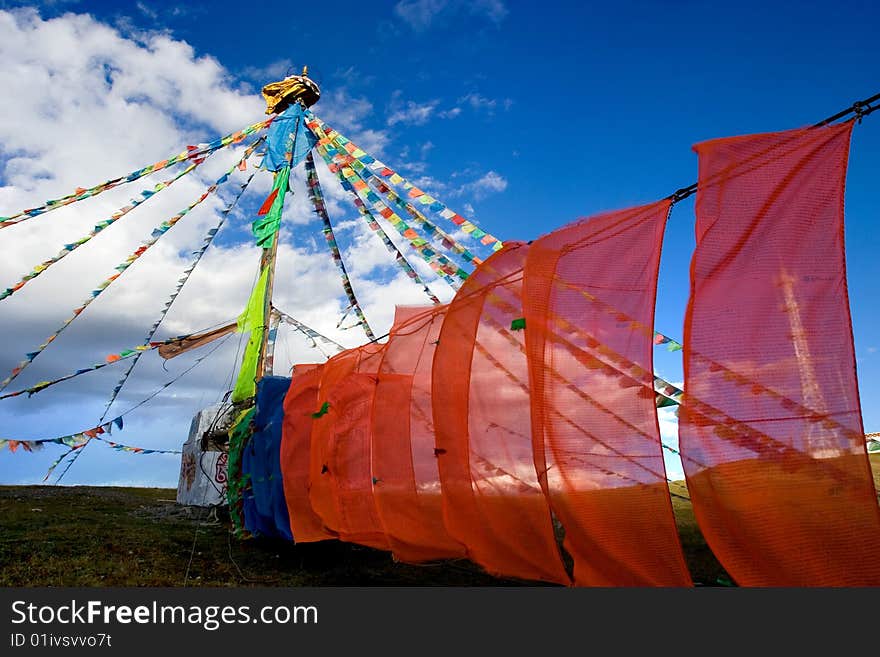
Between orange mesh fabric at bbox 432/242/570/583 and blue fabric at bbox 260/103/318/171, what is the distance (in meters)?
8.66

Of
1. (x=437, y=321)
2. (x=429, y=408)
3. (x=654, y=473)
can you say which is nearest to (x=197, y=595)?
(x=429, y=408)

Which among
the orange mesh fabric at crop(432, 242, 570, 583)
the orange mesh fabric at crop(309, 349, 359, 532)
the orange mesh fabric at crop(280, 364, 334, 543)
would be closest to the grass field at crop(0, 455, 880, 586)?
the orange mesh fabric at crop(280, 364, 334, 543)

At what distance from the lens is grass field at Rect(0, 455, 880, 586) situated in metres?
7.14

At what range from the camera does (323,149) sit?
11.9 meters

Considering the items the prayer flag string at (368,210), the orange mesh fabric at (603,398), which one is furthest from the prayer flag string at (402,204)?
the orange mesh fabric at (603,398)

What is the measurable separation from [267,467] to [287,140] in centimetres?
740

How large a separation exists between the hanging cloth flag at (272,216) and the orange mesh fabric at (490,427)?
788cm

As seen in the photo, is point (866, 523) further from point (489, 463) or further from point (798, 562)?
point (489, 463)

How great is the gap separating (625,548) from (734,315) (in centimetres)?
151

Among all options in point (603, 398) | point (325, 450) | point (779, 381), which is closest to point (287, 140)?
point (325, 450)

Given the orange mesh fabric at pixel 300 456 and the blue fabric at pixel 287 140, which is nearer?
the orange mesh fabric at pixel 300 456

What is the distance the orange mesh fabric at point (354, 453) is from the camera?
605 cm

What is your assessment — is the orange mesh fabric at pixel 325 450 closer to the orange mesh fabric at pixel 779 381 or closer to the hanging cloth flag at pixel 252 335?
the hanging cloth flag at pixel 252 335

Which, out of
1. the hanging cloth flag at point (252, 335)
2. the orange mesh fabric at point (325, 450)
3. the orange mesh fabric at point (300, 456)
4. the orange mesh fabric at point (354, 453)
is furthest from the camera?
the hanging cloth flag at point (252, 335)
